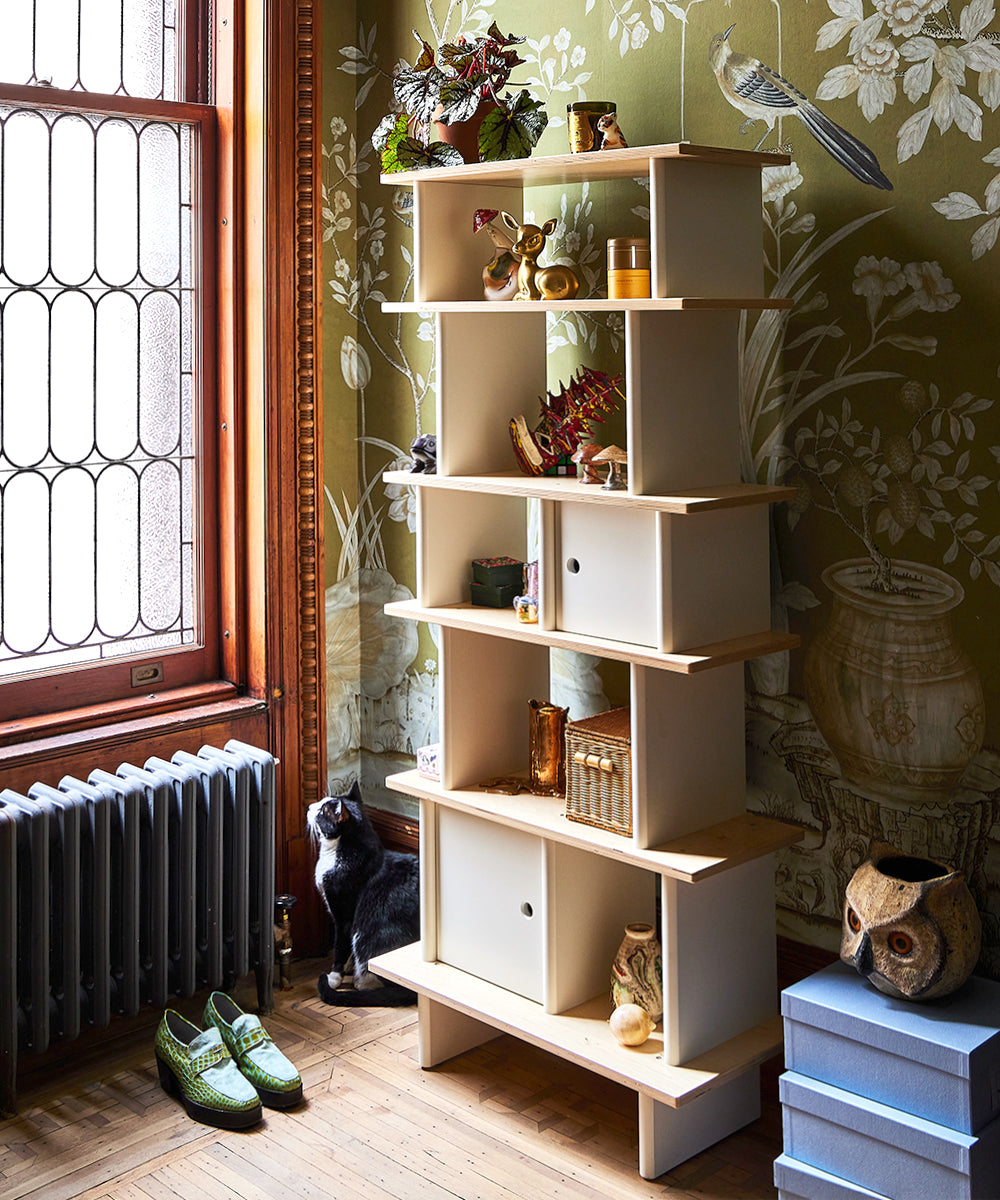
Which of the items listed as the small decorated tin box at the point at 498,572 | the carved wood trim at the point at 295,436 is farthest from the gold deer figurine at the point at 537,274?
the carved wood trim at the point at 295,436

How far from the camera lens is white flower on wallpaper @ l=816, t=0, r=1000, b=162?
2.29 meters

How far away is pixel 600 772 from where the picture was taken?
2.56m

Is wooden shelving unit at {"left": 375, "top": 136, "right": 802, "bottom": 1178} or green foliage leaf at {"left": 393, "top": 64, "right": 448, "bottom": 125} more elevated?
green foliage leaf at {"left": 393, "top": 64, "right": 448, "bottom": 125}

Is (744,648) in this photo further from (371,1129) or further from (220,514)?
(220,514)

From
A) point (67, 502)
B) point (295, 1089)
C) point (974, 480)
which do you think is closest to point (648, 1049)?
point (295, 1089)

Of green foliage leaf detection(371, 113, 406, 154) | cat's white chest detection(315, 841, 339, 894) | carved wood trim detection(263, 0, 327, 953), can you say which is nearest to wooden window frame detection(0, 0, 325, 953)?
carved wood trim detection(263, 0, 327, 953)

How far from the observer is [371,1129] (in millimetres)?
2662

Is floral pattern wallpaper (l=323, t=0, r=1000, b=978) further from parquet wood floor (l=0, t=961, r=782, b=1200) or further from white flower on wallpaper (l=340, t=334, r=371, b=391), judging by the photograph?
white flower on wallpaper (l=340, t=334, r=371, b=391)

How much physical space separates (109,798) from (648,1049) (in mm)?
1219

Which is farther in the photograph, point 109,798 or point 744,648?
point 109,798

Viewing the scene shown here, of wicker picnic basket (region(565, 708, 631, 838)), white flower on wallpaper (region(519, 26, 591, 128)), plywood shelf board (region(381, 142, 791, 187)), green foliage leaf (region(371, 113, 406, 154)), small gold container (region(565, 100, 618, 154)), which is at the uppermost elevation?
white flower on wallpaper (region(519, 26, 591, 128))

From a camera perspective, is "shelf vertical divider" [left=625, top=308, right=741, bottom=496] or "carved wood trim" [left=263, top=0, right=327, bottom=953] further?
"carved wood trim" [left=263, top=0, right=327, bottom=953]

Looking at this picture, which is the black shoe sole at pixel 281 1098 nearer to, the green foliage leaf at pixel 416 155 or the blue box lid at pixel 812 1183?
the blue box lid at pixel 812 1183

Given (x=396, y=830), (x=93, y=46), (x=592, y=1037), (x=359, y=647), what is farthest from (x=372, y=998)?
(x=93, y=46)
